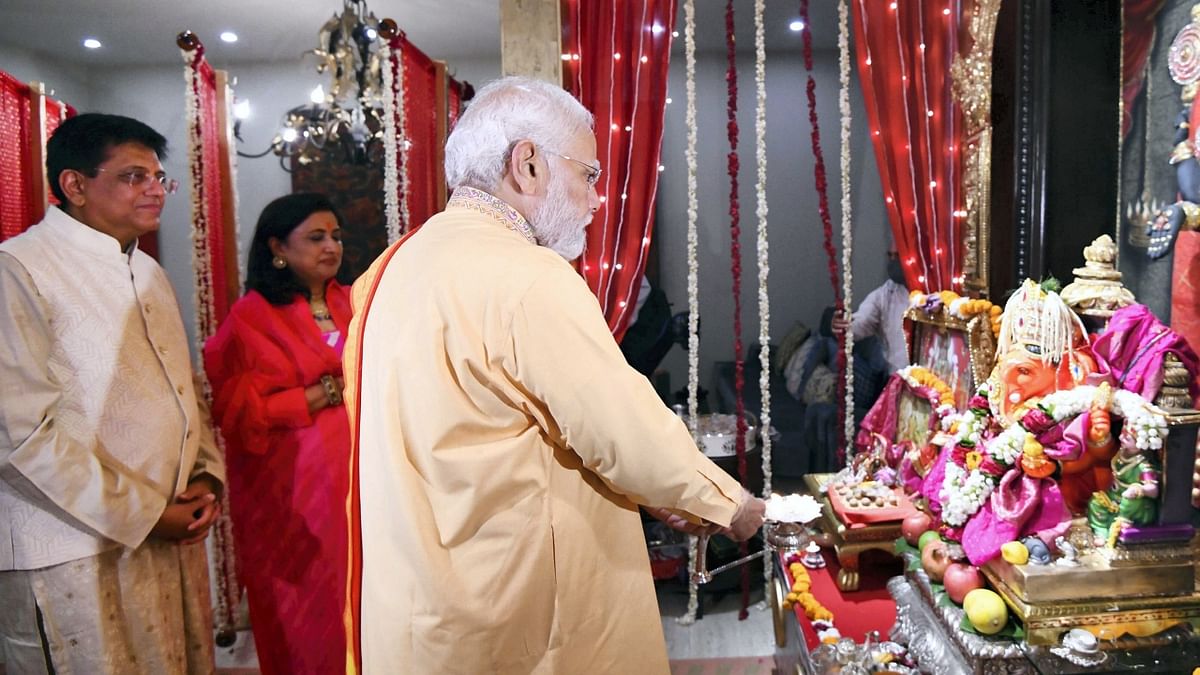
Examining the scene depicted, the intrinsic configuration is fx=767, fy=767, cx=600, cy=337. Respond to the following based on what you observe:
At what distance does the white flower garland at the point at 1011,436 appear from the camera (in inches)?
71.2

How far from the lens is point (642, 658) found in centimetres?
158

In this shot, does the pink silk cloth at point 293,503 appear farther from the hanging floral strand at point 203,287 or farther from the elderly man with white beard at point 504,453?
the elderly man with white beard at point 504,453

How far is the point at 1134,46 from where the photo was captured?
2428 millimetres

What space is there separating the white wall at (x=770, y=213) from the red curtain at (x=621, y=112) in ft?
4.99

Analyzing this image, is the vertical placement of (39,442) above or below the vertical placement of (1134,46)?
below

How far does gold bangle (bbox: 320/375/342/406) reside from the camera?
2.68 m

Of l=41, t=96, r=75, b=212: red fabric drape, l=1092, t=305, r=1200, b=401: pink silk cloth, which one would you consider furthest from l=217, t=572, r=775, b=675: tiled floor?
l=41, t=96, r=75, b=212: red fabric drape

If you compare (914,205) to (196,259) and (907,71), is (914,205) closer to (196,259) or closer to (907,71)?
(907,71)

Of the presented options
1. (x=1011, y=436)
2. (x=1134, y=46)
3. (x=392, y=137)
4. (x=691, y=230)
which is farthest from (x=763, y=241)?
(x=392, y=137)

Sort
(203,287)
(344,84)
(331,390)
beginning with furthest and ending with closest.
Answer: (344,84) < (203,287) < (331,390)

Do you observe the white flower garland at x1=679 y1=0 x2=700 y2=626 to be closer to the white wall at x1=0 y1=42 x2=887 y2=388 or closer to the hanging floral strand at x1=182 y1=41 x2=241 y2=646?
the white wall at x1=0 y1=42 x2=887 y2=388

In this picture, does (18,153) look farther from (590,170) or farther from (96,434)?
(590,170)

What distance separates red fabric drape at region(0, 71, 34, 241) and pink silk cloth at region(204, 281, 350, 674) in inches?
61.1

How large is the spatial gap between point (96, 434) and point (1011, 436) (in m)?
2.47
